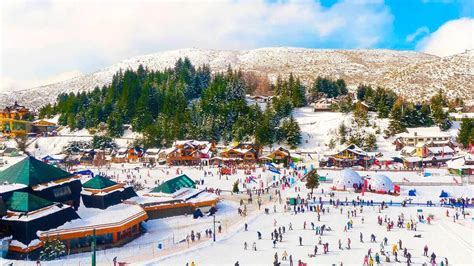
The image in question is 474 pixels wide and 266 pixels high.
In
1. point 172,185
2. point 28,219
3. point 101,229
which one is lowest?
point 101,229

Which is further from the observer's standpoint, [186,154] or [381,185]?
[186,154]

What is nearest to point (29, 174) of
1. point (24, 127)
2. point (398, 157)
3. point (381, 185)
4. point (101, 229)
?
point (101, 229)

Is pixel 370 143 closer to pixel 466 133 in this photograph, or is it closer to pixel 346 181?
pixel 466 133

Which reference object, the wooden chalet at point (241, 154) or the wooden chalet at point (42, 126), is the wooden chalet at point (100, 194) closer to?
the wooden chalet at point (241, 154)

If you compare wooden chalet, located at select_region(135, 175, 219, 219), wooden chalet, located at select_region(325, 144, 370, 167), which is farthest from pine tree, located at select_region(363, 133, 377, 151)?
wooden chalet, located at select_region(135, 175, 219, 219)

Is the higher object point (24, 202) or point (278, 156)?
point (278, 156)

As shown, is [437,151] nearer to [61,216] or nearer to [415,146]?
[415,146]
